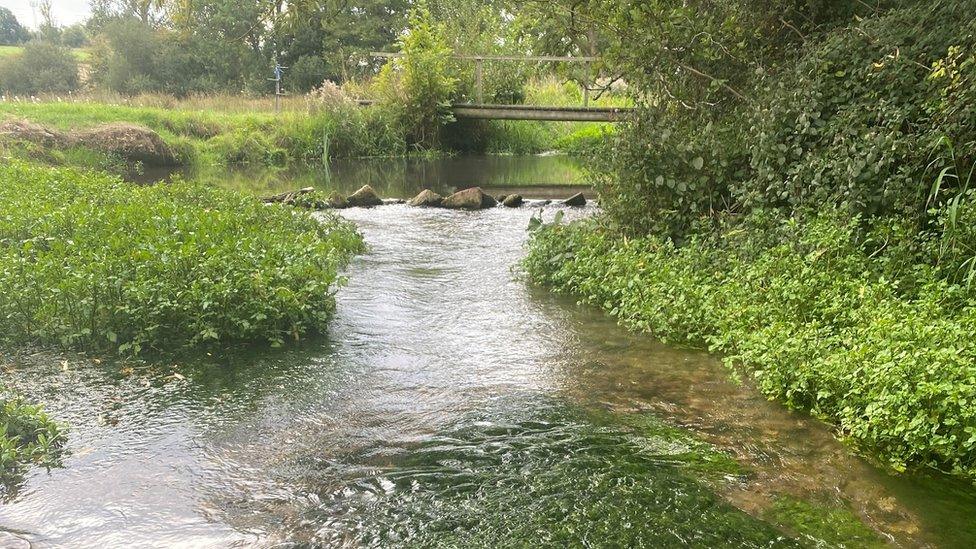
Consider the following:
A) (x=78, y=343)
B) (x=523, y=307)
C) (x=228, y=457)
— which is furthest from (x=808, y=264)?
(x=78, y=343)

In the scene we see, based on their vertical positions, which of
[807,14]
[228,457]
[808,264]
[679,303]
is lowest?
[228,457]

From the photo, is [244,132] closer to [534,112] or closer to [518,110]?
[518,110]

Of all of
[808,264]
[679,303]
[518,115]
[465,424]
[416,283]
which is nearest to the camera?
[465,424]

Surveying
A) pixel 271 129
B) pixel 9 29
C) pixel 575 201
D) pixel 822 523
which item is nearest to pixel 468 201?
pixel 575 201

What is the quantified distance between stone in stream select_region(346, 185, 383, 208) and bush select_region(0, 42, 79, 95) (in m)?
27.3

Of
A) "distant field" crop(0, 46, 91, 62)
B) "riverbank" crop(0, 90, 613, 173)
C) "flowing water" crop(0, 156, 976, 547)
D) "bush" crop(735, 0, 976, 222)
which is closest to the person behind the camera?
"flowing water" crop(0, 156, 976, 547)

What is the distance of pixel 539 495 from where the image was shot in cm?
416

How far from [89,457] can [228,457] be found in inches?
32.9

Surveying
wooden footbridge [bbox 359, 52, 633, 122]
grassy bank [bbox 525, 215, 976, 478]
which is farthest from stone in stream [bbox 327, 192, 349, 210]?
wooden footbridge [bbox 359, 52, 633, 122]

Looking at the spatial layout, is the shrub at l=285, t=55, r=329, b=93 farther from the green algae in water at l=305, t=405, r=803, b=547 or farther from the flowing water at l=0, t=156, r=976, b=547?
the green algae in water at l=305, t=405, r=803, b=547

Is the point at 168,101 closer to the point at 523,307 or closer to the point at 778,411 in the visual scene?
the point at 523,307

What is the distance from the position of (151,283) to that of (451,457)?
330 cm

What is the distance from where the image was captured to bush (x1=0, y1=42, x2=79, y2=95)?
36438 millimetres

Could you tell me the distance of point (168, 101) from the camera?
29.2 meters
